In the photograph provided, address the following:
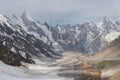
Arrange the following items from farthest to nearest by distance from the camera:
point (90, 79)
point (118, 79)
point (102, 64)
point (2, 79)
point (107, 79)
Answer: point (102, 64), point (107, 79), point (90, 79), point (118, 79), point (2, 79)

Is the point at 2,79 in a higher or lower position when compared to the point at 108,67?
lower

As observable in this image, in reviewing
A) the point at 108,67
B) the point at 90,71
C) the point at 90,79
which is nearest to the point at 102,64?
the point at 108,67

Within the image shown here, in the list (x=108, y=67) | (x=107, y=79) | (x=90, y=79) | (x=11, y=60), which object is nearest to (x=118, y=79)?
(x=90, y=79)

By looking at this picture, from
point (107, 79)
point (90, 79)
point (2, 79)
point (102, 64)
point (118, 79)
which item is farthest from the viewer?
point (102, 64)

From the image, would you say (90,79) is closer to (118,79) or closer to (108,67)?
(118,79)

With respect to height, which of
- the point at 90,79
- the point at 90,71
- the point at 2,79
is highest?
the point at 90,71

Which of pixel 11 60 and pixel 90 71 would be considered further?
pixel 11 60

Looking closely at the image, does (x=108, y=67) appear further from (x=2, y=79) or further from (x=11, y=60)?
(x=2, y=79)

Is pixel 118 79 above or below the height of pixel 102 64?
below

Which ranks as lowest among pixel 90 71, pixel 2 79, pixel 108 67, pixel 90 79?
pixel 2 79
